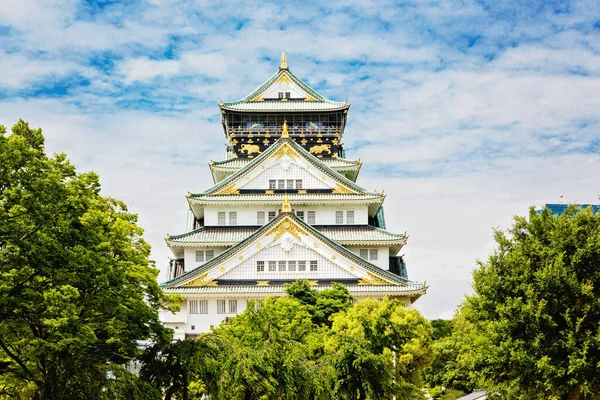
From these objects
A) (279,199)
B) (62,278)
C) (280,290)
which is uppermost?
(279,199)

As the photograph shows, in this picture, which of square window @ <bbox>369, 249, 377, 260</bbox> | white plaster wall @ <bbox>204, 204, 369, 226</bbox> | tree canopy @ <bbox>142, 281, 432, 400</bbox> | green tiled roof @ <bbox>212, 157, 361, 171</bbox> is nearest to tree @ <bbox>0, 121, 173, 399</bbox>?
tree canopy @ <bbox>142, 281, 432, 400</bbox>

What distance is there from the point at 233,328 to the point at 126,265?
9767mm

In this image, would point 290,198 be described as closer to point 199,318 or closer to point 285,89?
point 199,318

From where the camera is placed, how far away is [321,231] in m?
50.9

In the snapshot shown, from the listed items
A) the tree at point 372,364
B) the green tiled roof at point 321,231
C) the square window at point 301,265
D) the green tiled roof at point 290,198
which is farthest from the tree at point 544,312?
the green tiled roof at point 290,198

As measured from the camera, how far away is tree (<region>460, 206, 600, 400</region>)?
25.9 m

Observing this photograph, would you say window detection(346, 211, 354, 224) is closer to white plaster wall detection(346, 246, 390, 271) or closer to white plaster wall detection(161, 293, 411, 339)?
white plaster wall detection(346, 246, 390, 271)

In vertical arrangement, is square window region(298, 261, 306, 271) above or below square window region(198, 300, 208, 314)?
above

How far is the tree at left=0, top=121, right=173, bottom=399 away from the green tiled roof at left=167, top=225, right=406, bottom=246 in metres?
25.0

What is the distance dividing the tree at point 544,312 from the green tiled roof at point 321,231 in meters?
20.4

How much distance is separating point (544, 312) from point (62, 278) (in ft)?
54.9

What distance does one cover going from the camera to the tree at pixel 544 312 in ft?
85.0

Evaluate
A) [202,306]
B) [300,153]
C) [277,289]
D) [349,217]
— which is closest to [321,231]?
[349,217]

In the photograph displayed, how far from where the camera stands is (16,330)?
68.8 ft
